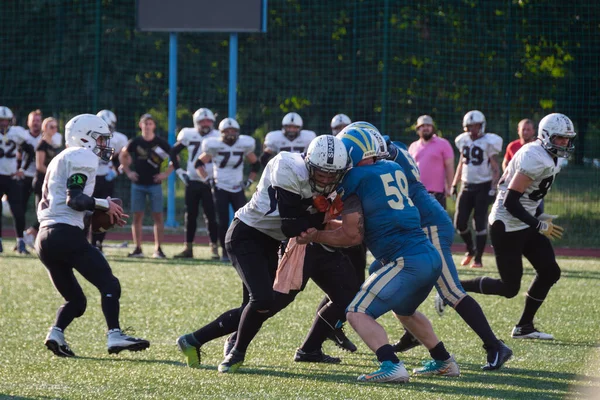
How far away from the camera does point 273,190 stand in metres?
5.62

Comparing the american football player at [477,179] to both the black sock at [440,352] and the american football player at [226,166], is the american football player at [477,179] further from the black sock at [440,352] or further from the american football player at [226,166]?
the black sock at [440,352]

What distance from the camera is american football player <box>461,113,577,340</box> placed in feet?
22.3

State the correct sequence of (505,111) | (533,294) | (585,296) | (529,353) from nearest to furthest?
(529,353), (533,294), (585,296), (505,111)

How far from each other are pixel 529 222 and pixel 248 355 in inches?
81.0

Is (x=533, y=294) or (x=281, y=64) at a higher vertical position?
(x=281, y=64)

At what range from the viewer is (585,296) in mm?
9547

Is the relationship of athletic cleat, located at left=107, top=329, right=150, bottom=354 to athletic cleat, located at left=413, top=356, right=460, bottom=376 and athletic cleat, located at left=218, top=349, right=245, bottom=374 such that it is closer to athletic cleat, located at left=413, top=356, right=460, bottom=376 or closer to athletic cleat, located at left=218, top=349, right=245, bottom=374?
athletic cleat, located at left=218, top=349, right=245, bottom=374

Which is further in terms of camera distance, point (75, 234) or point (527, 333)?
point (527, 333)

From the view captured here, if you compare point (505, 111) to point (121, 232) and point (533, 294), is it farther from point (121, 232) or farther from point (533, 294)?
point (533, 294)

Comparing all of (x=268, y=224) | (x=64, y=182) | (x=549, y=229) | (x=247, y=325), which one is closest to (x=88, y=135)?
(x=64, y=182)

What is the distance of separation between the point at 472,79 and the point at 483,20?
104cm

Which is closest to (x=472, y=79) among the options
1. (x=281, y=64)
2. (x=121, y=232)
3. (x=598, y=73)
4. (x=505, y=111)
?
(x=505, y=111)

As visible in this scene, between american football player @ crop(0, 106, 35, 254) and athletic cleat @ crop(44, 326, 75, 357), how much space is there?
22.1ft

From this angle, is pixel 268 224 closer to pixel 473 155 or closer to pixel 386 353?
pixel 386 353
